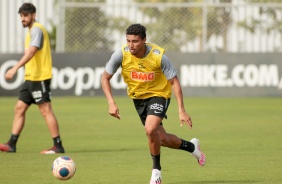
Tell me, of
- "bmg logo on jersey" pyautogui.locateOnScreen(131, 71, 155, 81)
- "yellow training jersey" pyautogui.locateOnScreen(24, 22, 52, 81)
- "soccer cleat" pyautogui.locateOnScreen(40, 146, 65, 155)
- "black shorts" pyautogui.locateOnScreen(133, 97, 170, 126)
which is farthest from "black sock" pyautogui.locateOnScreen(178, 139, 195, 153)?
"yellow training jersey" pyautogui.locateOnScreen(24, 22, 52, 81)

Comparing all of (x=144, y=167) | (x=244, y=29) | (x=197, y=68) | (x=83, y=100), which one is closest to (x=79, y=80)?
(x=83, y=100)

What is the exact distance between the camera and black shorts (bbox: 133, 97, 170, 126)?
1120cm

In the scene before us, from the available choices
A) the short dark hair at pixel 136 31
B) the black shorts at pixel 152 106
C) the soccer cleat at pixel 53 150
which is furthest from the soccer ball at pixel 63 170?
the soccer cleat at pixel 53 150

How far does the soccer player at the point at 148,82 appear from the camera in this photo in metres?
10.9

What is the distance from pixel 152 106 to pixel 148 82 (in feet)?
1.03

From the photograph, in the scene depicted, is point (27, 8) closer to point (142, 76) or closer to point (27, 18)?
point (27, 18)

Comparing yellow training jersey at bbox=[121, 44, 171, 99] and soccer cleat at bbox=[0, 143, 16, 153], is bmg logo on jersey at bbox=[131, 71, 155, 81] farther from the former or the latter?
soccer cleat at bbox=[0, 143, 16, 153]

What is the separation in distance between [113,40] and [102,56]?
3.41 metres

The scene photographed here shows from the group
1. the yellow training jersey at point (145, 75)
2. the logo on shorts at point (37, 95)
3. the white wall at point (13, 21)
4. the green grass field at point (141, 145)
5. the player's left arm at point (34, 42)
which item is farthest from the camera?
the white wall at point (13, 21)

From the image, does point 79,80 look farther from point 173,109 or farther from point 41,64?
point 41,64

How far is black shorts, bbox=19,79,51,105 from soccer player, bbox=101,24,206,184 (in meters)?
3.23

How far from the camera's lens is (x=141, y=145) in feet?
51.5

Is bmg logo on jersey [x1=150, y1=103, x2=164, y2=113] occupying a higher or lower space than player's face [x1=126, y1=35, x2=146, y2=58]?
lower

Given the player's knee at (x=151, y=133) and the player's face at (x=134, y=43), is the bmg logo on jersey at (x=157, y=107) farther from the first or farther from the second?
the player's face at (x=134, y=43)
